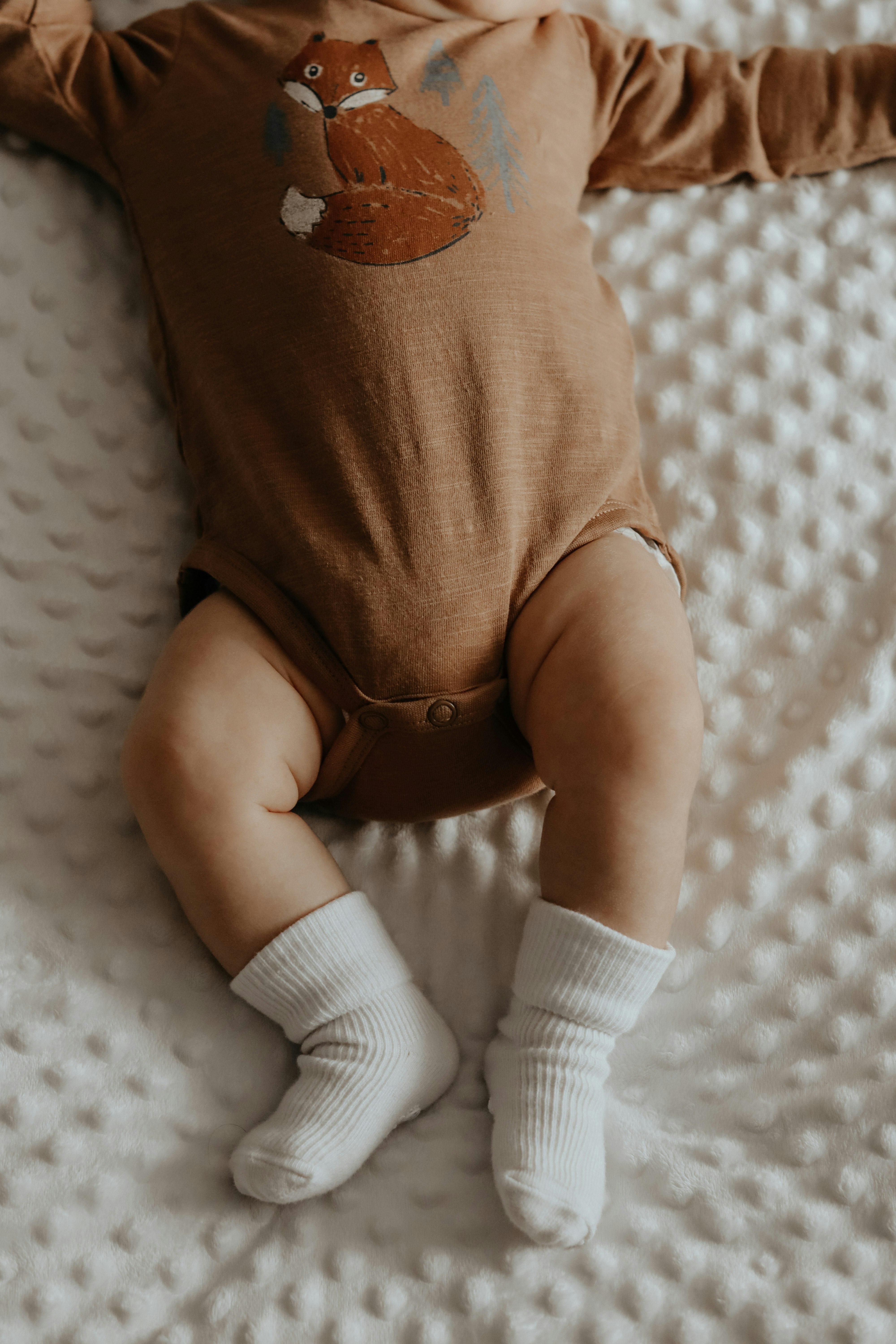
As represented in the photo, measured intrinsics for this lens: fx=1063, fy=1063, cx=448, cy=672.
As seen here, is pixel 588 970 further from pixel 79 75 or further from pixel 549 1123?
pixel 79 75

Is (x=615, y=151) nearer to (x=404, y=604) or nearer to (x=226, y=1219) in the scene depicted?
(x=404, y=604)

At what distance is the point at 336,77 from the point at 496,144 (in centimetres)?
14

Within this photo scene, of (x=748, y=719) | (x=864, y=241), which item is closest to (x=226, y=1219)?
(x=748, y=719)

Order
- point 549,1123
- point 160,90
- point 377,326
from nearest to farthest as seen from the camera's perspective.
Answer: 1. point 549,1123
2. point 377,326
3. point 160,90

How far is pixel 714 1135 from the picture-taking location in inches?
28.2

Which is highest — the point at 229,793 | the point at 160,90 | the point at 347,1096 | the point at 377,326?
the point at 160,90

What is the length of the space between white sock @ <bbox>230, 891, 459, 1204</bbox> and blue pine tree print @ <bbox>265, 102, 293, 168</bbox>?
1.88ft

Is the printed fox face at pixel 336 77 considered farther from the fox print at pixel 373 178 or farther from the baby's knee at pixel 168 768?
the baby's knee at pixel 168 768

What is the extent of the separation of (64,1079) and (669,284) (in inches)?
32.5

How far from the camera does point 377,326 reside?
0.78 m

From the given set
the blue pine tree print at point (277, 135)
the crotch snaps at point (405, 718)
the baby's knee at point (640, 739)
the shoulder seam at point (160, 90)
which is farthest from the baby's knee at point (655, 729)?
the shoulder seam at point (160, 90)

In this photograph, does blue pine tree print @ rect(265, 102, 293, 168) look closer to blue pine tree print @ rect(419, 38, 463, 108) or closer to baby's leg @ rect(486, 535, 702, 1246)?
blue pine tree print @ rect(419, 38, 463, 108)

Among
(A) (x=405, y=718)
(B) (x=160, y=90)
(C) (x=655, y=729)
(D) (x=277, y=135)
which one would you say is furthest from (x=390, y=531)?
(B) (x=160, y=90)

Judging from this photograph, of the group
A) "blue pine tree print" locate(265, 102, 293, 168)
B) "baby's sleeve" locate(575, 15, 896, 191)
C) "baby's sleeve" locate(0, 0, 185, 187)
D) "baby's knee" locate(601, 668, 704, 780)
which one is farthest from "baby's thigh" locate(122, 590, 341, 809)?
"baby's sleeve" locate(575, 15, 896, 191)
